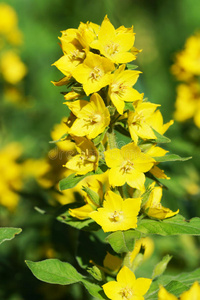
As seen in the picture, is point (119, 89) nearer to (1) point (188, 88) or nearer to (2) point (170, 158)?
(2) point (170, 158)

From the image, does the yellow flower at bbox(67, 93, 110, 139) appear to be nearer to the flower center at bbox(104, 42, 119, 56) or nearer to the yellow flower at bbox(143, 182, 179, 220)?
the flower center at bbox(104, 42, 119, 56)

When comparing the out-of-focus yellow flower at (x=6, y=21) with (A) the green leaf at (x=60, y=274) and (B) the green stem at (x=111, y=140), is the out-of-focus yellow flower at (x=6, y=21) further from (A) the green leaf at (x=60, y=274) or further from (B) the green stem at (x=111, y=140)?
(A) the green leaf at (x=60, y=274)

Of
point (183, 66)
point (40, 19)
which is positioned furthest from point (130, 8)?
point (183, 66)

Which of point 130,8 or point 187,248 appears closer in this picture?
point 187,248

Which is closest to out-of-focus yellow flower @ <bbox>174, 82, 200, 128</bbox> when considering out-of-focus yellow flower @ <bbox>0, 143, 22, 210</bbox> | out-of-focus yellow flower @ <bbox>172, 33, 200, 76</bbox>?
out-of-focus yellow flower @ <bbox>172, 33, 200, 76</bbox>

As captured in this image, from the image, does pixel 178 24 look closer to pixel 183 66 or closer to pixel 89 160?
pixel 183 66

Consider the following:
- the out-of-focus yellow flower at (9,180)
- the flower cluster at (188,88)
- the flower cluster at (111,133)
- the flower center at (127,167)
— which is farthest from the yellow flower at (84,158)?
the flower cluster at (188,88)
